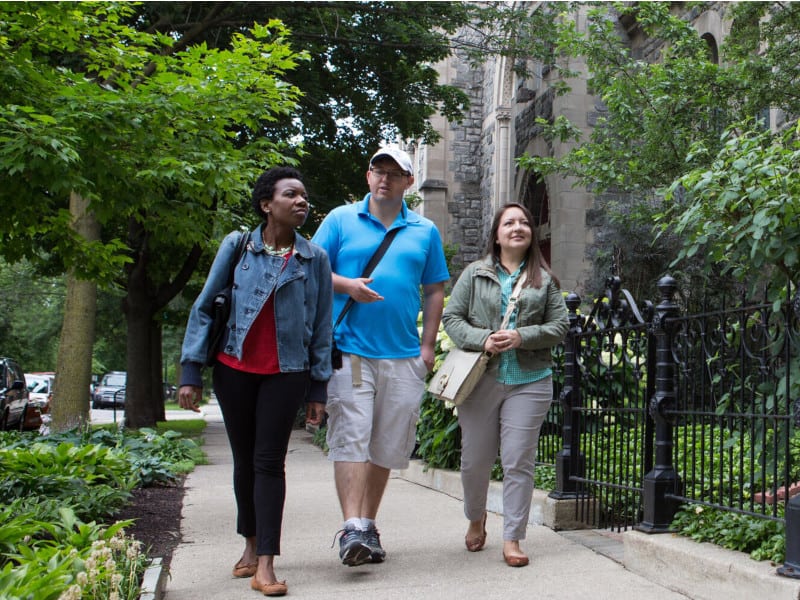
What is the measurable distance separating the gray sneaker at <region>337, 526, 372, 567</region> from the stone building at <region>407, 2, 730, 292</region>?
11.6 metres

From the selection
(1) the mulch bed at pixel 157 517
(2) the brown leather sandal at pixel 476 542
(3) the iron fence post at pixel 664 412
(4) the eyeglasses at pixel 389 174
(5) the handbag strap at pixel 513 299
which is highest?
(4) the eyeglasses at pixel 389 174

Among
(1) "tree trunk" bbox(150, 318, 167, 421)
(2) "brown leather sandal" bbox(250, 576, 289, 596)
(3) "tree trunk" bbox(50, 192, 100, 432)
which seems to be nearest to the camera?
(2) "brown leather sandal" bbox(250, 576, 289, 596)

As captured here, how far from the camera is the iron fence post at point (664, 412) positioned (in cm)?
466

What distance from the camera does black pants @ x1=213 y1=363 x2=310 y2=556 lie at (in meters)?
3.93

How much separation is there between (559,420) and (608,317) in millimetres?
1523

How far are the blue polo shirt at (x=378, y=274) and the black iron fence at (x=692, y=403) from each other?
1.32 metres

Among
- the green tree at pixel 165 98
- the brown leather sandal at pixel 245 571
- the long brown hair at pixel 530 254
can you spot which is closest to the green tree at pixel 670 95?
the green tree at pixel 165 98

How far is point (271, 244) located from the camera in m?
4.23

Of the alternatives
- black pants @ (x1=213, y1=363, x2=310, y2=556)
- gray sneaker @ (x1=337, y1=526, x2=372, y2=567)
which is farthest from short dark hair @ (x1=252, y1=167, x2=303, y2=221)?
gray sneaker @ (x1=337, y1=526, x2=372, y2=567)

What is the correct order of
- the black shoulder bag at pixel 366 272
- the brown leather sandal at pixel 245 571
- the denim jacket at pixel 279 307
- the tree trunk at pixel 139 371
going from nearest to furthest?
the denim jacket at pixel 279 307 → the brown leather sandal at pixel 245 571 → the black shoulder bag at pixel 366 272 → the tree trunk at pixel 139 371

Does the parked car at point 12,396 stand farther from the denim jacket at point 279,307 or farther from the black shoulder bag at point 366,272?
the denim jacket at point 279,307

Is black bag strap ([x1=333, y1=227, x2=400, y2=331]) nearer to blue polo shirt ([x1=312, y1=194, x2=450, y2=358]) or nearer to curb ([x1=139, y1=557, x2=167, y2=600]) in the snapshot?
blue polo shirt ([x1=312, y1=194, x2=450, y2=358])

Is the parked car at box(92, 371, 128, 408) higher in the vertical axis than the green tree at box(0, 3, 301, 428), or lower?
lower

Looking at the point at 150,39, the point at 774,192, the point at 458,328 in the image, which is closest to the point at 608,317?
the point at 458,328
